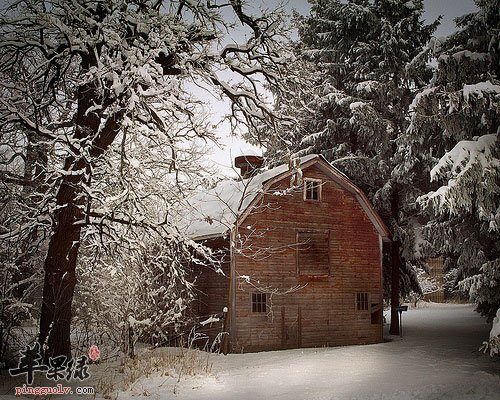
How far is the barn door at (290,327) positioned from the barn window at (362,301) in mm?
2992

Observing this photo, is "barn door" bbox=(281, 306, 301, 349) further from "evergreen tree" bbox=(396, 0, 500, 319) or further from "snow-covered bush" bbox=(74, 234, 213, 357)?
"evergreen tree" bbox=(396, 0, 500, 319)

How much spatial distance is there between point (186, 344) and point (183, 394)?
27.6 feet

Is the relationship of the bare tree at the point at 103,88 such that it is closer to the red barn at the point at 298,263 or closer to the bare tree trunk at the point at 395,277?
the red barn at the point at 298,263

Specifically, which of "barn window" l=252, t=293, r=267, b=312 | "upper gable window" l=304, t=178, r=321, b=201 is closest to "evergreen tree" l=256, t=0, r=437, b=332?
"upper gable window" l=304, t=178, r=321, b=201

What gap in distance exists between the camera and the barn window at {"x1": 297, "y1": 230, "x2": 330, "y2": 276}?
1883 cm

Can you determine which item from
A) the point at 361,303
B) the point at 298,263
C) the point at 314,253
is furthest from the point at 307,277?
the point at 361,303

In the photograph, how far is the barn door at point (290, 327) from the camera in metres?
17.8

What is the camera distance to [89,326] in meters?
14.4

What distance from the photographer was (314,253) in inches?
787

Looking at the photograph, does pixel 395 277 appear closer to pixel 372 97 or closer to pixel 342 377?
pixel 372 97

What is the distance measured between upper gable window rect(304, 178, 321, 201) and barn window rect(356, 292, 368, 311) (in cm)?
432

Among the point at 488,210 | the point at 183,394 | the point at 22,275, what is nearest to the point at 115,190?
the point at 22,275

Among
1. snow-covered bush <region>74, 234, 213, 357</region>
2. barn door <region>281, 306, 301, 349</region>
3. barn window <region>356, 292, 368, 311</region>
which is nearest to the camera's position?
snow-covered bush <region>74, 234, 213, 357</region>

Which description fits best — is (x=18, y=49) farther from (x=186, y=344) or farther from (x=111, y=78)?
(x=186, y=344)
